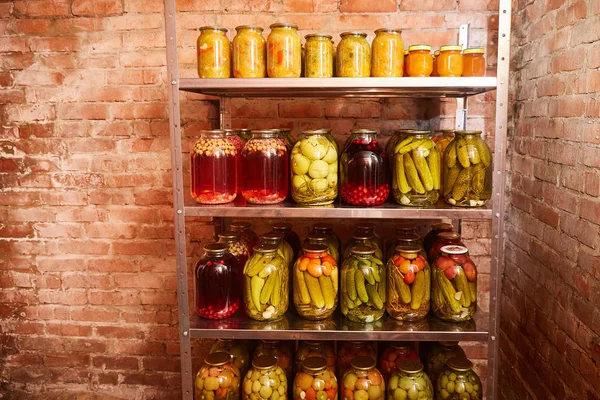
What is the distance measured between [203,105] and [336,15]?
0.62 meters

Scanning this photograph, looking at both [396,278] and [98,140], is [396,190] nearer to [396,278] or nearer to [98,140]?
[396,278]

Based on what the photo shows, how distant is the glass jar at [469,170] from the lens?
1657 mm

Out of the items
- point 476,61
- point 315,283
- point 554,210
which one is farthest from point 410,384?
point 476,61

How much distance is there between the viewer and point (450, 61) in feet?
5.36

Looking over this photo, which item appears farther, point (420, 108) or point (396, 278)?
point (420, 108)

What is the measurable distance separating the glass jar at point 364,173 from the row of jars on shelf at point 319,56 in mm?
215

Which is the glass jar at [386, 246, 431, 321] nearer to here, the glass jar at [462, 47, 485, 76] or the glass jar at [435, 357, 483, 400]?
the glass jar at [435, 357, 483, 400]

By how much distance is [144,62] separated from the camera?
2.18m

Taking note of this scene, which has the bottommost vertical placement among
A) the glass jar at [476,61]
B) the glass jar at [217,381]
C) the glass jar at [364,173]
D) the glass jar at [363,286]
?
the glass jar at [217,381]

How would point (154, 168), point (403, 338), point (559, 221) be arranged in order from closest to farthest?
point (403, 338)
point (559, 221)
point (154, 168)

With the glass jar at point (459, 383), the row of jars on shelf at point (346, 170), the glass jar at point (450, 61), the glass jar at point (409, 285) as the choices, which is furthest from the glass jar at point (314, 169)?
the glass jar at point (459, 383)

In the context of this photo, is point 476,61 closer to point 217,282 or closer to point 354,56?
point 354,56

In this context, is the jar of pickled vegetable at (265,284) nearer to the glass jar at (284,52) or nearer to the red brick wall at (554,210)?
the glass jar at (284,52)

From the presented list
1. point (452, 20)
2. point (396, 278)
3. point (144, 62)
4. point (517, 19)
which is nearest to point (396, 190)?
point (396, 278)
